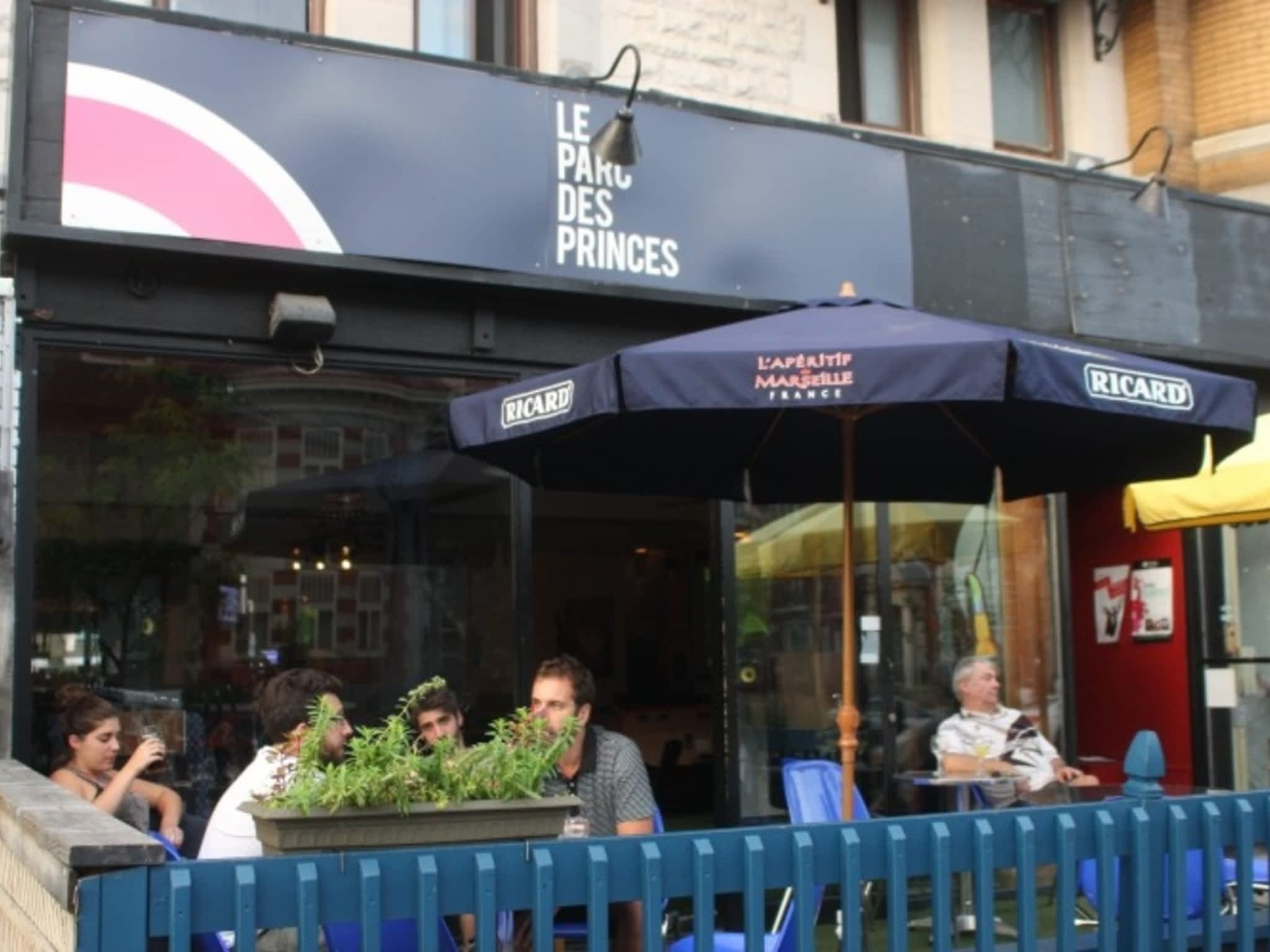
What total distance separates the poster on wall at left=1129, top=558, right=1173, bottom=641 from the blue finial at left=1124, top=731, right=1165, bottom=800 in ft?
22.4

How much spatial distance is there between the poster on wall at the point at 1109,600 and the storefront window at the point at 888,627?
1.92m

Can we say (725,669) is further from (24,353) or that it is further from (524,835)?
(524,835)

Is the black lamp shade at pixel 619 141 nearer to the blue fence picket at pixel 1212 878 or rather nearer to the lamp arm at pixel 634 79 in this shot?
the lamp arm at pixel 634 79

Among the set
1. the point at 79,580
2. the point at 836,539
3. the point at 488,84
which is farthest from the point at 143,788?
the point at 836,539

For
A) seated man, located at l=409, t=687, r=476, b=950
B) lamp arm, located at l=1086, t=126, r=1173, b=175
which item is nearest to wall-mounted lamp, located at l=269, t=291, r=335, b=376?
seated man, located at l=409, t=687, r=476, b=950

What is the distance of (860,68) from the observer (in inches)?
401

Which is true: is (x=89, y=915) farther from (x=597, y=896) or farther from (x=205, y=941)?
(x=597, y=896)

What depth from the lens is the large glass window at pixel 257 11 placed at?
774 centimetres

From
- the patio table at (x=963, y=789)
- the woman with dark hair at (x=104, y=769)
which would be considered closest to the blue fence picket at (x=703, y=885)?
the woman with dark hair at (x=104, y=769)

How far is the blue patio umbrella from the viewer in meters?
5.09

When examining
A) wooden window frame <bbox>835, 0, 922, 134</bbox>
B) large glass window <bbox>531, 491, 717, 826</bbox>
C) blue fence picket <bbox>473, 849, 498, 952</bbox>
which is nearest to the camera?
blue fence picket <bbox>473, 849, 498, 952</bbox>

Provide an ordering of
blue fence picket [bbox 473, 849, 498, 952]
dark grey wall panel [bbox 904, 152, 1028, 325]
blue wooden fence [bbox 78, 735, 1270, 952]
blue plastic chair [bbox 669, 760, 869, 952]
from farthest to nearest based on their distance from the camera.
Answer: dark grey wall panel [bbox 904, 152, 1028, 325] < blue plastic chair [bbox 669, 760, 869, 952] < blue fence picket [bbox 473, 849, 498, 952] < blue wooden fence [bbox 78, 735, 1270, 952]

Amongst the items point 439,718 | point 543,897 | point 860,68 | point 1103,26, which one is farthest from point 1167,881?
point 1103,26

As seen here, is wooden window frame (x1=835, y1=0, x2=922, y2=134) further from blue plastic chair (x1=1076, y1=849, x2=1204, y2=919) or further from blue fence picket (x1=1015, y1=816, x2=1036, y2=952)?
blue fence picket (x1=1015, y1=816, x2=1036, y2=952)
